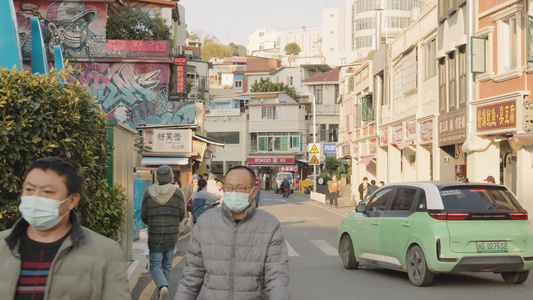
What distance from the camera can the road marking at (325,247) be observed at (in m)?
17.6

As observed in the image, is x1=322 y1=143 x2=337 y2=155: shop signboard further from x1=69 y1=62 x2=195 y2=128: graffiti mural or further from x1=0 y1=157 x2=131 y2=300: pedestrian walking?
x1=0 y1=157 x2=131 y2=300: pedestrian walking

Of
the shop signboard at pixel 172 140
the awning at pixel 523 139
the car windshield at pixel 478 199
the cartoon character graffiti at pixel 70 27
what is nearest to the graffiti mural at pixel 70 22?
the cartoon character graffiti at pixel 70 27

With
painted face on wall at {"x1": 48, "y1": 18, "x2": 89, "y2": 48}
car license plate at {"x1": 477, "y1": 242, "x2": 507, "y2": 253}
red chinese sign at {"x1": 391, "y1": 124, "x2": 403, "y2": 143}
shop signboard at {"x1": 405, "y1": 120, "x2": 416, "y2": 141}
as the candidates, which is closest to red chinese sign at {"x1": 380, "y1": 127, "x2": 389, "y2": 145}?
red chinese sign at {"x1": 391, "y1": 124, "x2": 403, "y2": 143}

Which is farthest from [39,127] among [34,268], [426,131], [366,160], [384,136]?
[366,160]

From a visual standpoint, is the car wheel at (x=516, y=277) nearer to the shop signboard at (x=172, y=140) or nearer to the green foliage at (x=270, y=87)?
the shop signboard at (x=172, y=140)

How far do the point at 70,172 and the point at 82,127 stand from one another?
431cm

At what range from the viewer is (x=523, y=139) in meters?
21.2

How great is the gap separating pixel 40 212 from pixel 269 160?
81.9m

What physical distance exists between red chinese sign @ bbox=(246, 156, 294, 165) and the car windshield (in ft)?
238

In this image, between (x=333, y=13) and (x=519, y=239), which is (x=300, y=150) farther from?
(x=519, y=239)

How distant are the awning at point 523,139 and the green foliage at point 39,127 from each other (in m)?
15.2

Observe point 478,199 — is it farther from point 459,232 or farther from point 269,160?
point 269,160

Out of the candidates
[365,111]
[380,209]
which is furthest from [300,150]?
[380,209]

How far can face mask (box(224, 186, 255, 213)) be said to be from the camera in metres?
5.52
